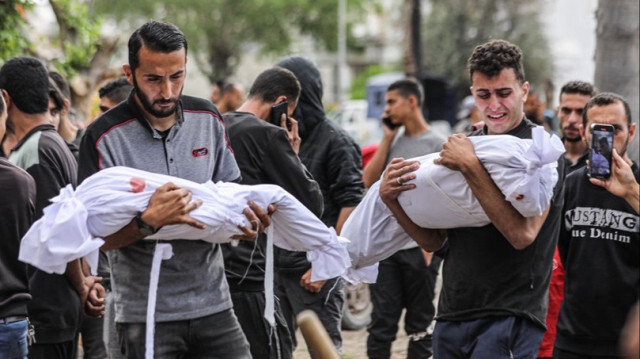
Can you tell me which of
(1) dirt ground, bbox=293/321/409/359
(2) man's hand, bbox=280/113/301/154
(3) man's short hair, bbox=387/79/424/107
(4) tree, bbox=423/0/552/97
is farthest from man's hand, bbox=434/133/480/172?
(4) tree, bbox=423/0/552/97

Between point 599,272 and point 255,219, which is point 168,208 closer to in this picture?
point 255,219

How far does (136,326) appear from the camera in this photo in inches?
164

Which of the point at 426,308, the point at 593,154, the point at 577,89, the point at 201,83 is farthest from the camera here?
the point at 201,83

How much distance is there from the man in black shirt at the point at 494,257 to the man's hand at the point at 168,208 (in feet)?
3.68

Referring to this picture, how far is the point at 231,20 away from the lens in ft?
182

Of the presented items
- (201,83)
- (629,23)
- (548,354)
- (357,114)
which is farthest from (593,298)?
(201,83)

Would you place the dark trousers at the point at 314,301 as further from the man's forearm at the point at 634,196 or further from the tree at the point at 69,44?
the tree at the point at 69,44

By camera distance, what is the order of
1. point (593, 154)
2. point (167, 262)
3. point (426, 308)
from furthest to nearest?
point (426, 308)
point (593, 154)
point (167, 262)

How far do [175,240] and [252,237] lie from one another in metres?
0.32

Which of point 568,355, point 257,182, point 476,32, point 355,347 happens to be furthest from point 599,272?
point 476,32

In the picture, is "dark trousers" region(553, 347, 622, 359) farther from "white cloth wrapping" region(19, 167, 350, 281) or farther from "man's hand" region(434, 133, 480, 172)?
"white cloth wrapping" region(19, 167, 350, 281)

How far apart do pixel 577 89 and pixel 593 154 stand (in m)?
2.85

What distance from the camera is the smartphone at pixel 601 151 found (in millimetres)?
4633

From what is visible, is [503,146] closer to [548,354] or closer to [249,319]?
[249,319]
